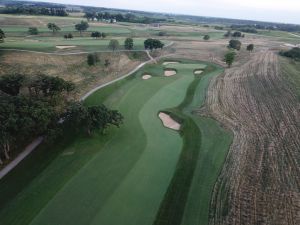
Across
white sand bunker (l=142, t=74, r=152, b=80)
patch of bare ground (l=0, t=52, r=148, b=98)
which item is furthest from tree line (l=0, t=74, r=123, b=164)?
white sand bunker (l=142, t=74, r=152, b=80)

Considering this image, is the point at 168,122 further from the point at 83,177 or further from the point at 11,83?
the point at 11,83

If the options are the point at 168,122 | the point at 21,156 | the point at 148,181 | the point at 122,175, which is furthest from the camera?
the point at 168,122

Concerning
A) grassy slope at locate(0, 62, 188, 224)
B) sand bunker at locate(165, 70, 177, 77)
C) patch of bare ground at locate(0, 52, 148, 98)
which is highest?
grassy slope at locate(0, 62, 188, 224)

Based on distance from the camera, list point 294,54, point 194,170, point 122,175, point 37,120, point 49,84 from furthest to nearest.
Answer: point 294,54, point 49,84, point 37,120, point 194,170, point 122,175

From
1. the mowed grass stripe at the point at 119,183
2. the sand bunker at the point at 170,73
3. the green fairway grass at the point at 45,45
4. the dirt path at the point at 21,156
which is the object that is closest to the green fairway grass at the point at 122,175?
the mowed grass stripe at the point at 119,183

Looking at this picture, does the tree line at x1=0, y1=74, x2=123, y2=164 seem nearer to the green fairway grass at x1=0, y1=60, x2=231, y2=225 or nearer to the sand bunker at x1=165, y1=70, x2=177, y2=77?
the green fairway grass at x1=0, y1=60, x2=231, y2=225

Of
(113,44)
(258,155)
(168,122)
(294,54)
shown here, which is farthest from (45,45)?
(294,54)

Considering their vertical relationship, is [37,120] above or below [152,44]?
above
